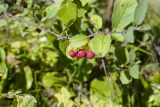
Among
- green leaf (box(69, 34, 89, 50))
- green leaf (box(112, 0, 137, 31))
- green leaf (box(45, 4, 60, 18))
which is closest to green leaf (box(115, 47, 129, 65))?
green leaf (box(45, 4, 60, 18))

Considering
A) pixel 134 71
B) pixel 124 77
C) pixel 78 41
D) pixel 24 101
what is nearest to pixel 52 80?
pixel 124 77

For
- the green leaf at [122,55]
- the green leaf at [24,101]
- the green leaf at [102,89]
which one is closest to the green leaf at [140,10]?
the green leaf at [24,101]

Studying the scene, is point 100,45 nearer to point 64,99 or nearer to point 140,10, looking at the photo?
point 140,10

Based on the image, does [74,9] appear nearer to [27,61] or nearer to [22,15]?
[22,15]

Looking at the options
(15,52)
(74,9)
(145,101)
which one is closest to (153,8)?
(145,101)

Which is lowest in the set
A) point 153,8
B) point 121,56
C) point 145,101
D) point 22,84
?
point 145,101
